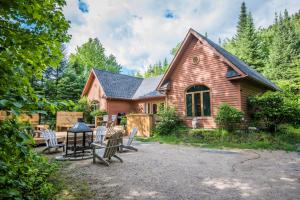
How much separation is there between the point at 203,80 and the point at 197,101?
56.8 inches

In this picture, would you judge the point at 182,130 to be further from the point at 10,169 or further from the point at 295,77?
the point at 295,77

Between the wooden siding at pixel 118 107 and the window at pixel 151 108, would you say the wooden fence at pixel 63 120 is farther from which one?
the window at pixel 151 108

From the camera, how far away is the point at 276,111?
32.6 ft

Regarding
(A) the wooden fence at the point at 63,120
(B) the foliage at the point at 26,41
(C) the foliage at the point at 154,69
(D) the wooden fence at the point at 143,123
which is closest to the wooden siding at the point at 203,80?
(D) the wooden fence at the point at 143,123

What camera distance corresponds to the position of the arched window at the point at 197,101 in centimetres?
1199

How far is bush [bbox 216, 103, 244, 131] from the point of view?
9891 mm

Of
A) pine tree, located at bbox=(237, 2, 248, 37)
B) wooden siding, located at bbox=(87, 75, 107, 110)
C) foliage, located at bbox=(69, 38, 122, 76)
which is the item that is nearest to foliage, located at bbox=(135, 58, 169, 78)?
foliage, located at bbox=(69, 38, 122, 76)

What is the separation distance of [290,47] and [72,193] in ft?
115

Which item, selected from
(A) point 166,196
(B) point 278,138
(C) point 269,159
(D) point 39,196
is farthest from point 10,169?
(B) point 278,138

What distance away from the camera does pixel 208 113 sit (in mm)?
11828

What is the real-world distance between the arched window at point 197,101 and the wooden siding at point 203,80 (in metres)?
0.28

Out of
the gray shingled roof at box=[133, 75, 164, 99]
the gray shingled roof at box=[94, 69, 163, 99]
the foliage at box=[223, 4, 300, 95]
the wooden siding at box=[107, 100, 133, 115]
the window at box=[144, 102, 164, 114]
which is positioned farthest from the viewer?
the foliage at box=[223, 4, 300, 95]

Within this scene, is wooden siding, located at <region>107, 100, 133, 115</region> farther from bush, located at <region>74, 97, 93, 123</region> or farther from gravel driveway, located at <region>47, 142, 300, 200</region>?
gravel driveway, located at <region>47, 142, 300, 200</region>

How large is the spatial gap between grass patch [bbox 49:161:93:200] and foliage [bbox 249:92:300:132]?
32.5ft
